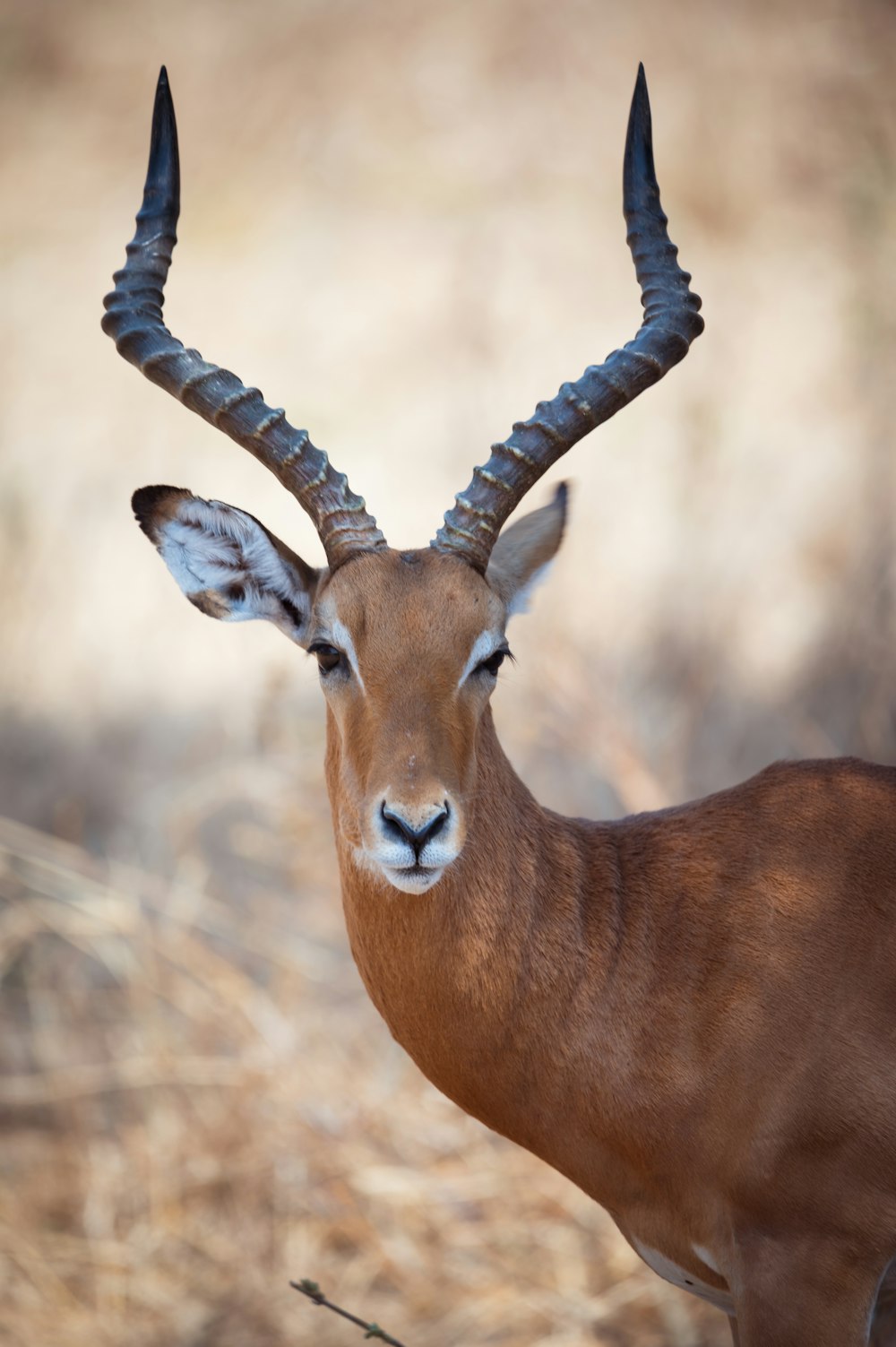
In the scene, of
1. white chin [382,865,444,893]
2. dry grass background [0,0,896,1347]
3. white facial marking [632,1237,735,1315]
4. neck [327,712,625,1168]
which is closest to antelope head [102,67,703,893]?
white chin [382,865,444,893]

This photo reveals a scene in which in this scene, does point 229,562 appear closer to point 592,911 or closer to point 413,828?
point 413,828

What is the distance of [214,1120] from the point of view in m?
8.14

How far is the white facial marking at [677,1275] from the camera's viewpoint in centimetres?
425

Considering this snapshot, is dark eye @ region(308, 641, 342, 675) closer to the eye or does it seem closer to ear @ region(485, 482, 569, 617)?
the eye

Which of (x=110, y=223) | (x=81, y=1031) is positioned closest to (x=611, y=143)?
(x=110, y=223)

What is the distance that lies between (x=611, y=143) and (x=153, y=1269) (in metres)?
10.9

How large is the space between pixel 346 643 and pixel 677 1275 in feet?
7.37

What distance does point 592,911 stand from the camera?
4410mm

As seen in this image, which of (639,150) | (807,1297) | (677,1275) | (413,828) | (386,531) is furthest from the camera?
(386,531)

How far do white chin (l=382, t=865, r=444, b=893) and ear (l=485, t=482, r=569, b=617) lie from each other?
140cm

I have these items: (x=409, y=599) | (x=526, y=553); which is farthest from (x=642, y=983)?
(x=526, y=553)

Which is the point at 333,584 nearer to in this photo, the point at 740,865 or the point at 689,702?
the point at 740,865

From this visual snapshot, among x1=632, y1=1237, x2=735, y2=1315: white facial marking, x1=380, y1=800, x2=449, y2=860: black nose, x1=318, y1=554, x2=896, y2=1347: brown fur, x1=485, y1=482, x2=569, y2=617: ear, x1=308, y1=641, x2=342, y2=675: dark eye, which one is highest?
x1=485, y1=482, x2=569, y2=617: ear

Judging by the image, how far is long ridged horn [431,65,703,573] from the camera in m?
4.52
